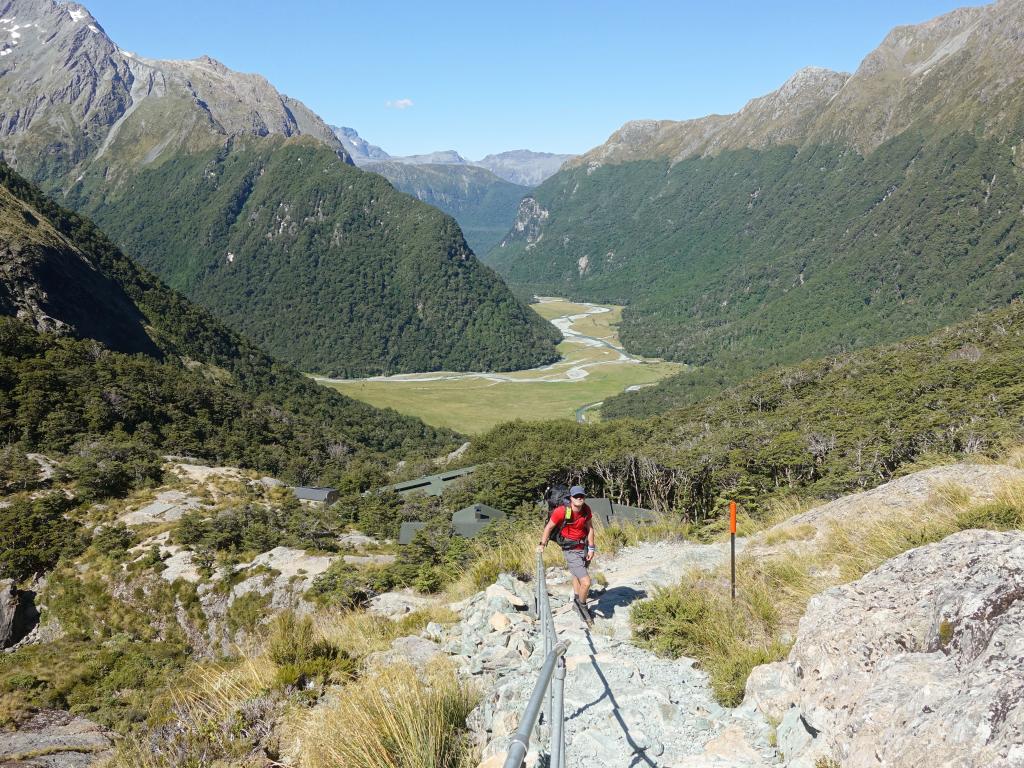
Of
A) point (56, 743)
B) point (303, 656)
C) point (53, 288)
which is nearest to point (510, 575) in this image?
point (303, 656)

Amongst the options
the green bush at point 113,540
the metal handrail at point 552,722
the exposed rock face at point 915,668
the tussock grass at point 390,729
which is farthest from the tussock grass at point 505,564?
the green bush at point 113,540

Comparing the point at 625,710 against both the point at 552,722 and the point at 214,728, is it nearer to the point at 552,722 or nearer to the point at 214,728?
the point at 552,722

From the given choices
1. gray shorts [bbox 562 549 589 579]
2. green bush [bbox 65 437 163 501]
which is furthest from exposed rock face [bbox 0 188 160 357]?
gray shorts [bbox 562 549 589 579]

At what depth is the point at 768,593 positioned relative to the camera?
8.64m

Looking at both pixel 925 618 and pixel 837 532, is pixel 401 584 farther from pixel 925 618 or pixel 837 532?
pixel 925 618

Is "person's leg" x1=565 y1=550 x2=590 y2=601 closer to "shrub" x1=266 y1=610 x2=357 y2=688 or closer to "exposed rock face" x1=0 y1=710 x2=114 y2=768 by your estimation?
"shrub" x1=266 y1=610 x2=357 y2=688

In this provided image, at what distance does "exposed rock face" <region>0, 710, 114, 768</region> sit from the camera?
41.7ft

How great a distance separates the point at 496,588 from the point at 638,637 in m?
3.21

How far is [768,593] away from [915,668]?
13.1 feet

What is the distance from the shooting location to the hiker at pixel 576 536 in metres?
10.2

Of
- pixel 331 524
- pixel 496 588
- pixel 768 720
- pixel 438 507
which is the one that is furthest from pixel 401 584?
pixel 438 507

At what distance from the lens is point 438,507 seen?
48094mm

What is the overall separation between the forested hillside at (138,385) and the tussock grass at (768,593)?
55286 millimetres

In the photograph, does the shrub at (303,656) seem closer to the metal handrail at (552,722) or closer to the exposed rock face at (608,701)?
the exposed rock face at (608,701)
